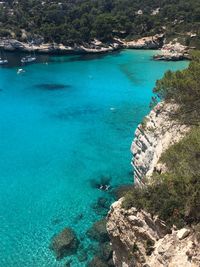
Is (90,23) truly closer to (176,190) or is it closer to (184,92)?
(184,92)

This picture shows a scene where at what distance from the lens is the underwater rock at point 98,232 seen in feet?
76.1

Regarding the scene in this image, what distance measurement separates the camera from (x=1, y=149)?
37312 millimetres

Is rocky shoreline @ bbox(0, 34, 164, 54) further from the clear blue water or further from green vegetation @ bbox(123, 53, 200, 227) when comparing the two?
green vegetation @ bbox(123, 53, 200, 227)

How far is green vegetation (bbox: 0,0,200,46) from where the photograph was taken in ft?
293

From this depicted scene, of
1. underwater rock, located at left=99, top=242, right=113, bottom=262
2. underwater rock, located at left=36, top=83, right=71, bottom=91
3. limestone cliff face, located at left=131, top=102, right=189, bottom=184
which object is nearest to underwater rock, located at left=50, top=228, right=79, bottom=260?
underwater rock, located at left=99, top=242, right=113, bottom=262

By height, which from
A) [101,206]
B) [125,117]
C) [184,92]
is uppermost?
[184,92]

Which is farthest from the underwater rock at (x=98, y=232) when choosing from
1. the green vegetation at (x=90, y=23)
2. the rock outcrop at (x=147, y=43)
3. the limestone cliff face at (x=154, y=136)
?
the rock outcrop at (x=147, y=43)

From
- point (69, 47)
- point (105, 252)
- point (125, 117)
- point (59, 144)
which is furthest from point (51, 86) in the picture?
point (105, 252)

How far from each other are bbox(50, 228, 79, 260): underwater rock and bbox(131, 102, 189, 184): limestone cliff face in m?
5.71

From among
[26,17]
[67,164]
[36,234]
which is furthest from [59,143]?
[26,17]

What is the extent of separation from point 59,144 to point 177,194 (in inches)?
1001

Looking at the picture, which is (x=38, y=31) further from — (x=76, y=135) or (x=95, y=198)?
(x=95, y=198)

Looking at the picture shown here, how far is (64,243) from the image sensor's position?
22766mm

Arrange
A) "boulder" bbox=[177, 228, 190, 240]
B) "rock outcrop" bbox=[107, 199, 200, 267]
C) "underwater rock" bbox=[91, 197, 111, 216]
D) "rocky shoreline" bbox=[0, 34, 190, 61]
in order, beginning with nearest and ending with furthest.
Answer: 1. "rock outcrop" bbox=[107, 199, 200, 267]
2. "boulder" bbox=[177, 228, 190, 240]
3. "underwater rock" bbox=[91, 197, 111, 216]
4. "rocky shoreline" bbox=[0, 34, 190, 61]
